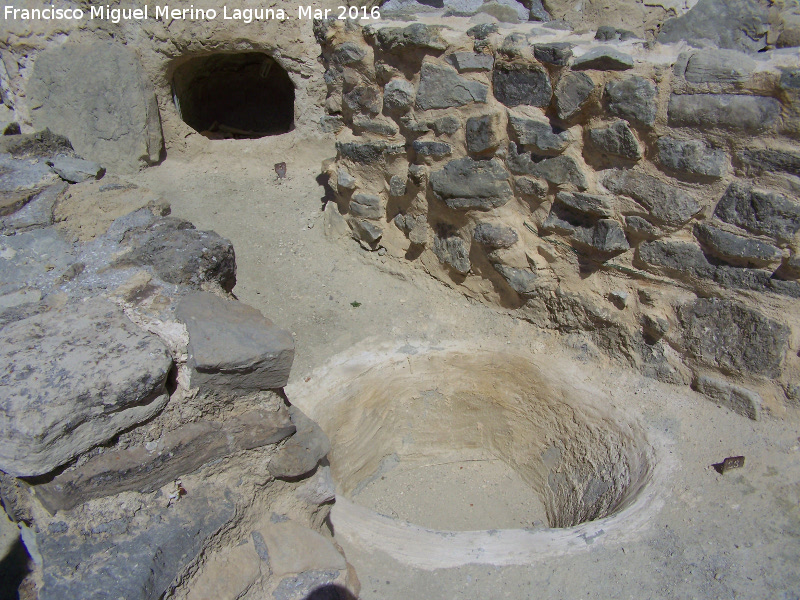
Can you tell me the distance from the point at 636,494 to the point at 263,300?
240 cm

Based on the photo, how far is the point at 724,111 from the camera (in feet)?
8.11

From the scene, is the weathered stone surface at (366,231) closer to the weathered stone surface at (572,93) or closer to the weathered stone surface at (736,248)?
the weathered stone surface at (572,93)

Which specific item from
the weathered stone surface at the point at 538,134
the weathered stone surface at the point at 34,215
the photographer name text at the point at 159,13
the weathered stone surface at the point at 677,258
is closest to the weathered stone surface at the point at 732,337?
the weathered stone surface at the point at 677,258

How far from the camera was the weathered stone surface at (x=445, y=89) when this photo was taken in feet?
10.2

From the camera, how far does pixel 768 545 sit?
7.13 ft

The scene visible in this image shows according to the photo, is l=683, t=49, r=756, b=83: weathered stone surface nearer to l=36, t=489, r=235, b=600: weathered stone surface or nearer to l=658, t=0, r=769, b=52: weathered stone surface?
l=658, t=0, r=769, b=52: weathered stone surface

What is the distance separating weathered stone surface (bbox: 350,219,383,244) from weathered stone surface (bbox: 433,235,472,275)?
1.42 ft

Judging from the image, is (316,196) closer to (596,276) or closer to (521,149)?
(521,149)

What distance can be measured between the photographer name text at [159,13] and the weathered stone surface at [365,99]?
138cm

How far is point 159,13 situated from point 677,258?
425cm

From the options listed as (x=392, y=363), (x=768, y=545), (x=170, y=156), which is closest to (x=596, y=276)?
(x=392, y=363)

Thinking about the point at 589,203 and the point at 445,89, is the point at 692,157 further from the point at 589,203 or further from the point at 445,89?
the point at 445,89

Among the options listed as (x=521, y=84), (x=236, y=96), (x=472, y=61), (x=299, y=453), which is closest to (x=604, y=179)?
(x=521, y=84)

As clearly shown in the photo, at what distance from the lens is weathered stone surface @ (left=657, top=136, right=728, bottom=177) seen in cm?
256
